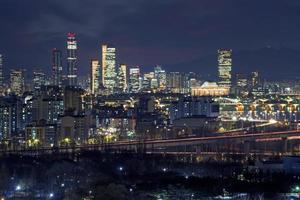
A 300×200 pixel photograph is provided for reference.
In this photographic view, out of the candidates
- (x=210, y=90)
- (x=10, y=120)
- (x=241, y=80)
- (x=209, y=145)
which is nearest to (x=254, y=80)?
(x=241, y=80)

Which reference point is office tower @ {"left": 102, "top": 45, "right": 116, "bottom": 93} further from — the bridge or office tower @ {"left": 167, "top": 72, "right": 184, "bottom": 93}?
the bridge

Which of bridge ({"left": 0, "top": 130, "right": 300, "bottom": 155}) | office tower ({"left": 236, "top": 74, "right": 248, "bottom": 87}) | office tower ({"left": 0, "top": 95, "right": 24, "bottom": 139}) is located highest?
office tower ({"left": 236, "top": 74, "right": 248, "bottom": 87})

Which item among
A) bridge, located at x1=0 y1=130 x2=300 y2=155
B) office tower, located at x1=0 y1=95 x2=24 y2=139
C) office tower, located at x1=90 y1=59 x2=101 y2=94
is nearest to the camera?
bridge, located at x1=0 y1=130 x2=300 y2=155

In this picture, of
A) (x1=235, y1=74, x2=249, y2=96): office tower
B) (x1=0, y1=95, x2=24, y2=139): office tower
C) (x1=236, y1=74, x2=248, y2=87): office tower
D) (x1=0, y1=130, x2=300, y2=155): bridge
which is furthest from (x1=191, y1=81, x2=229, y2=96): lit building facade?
(x1=0, y1=130, x2=300, y2=155): bridge

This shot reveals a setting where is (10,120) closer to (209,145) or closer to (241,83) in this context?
(209,145)

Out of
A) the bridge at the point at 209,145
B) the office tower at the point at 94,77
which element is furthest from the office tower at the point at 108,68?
the bridge at the point at 209,145

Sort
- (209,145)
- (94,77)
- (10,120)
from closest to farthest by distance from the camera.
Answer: (209,145) < (10,120) < (94,77)

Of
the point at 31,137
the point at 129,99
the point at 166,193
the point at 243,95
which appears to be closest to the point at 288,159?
the point at 166,193

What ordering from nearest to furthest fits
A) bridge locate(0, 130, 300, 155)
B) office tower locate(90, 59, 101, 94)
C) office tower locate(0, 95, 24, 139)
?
bridge locate(0, 130, 300, 155) < office tower locate(0, 95, 24, 139) < office tower locate(90, 59, 101, 94)

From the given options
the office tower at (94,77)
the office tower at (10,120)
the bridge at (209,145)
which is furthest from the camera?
the office tower at (94,77)

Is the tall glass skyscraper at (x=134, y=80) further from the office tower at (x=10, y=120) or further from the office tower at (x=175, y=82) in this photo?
the office tower at (x=10, y=120)

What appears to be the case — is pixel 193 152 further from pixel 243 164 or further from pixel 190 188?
pixel 190 188

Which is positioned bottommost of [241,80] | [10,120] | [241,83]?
[10,120]

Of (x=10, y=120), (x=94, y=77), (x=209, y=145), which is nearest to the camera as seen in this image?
(x=209, y=145)
